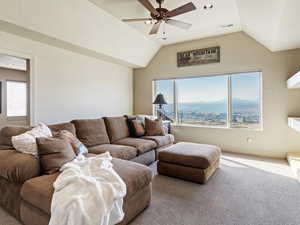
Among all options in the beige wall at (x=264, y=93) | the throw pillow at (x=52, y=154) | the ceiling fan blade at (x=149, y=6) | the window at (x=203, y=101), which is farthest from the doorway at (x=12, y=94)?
the beige wall at (x=264, y=93)

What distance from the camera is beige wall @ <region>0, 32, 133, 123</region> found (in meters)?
3.12

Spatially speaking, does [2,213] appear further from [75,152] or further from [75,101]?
[75,101]

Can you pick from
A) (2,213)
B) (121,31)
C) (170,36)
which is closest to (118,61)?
(121,31)

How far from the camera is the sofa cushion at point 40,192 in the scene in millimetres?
1378

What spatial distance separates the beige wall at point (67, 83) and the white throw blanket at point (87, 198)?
235 centimetres

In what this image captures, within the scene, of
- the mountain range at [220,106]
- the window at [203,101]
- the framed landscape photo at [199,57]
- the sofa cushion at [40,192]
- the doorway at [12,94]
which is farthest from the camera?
the doorway at [12,94]

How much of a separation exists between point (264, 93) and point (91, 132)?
3945 mm

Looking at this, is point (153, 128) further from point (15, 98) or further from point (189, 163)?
point (15, 98)

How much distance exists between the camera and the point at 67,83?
12.1ft

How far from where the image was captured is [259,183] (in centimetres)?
255

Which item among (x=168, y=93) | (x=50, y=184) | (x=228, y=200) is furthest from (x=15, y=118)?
(x=228, y=200)

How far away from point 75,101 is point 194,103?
325cm

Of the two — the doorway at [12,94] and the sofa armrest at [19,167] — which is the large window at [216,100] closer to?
the sofa armrest at [19,167]

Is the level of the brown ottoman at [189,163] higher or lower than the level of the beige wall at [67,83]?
lower
